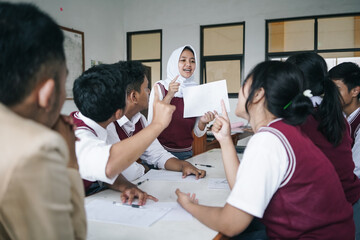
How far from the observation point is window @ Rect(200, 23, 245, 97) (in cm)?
568

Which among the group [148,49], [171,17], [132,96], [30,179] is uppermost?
[171,17]

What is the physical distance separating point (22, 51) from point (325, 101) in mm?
1236

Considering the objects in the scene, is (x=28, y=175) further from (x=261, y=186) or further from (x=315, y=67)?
(x=315, y=67)

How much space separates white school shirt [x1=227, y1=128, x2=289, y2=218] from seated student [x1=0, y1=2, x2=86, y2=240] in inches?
20.7

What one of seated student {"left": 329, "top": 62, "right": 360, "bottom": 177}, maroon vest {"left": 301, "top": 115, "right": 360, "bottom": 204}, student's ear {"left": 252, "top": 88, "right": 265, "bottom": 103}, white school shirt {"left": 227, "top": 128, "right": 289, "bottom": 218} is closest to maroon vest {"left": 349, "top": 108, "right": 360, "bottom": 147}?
seated student {"left": 329, "top": 62, "right": 360, "bottom": 177}

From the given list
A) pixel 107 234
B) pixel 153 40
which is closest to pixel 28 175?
pixel 107 234

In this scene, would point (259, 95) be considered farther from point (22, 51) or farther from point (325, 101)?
point (22, 51)

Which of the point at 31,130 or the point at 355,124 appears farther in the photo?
the point at 355,124

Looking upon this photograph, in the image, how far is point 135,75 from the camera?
69.0 inches

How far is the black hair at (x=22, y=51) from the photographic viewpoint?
1.65ft

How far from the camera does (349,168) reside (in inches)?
54.9

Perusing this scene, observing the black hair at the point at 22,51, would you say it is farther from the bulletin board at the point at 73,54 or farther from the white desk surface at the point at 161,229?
the bulletin board at the point at 73,54

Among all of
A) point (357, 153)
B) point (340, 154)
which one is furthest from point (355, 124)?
point (340, 154)

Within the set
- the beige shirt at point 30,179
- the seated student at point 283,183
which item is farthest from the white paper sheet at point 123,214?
the beige shirt at point 30,179
